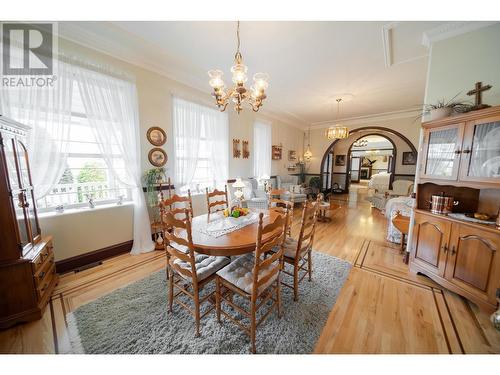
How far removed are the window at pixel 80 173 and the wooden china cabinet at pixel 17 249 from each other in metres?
0.45

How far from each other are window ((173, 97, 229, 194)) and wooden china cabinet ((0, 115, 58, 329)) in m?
1.76

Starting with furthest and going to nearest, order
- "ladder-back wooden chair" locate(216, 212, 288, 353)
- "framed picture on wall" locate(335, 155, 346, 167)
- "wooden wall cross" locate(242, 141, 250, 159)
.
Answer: "framed picture on wall" locate(335, 155, 346, 167) < "wooden wall cross" locate(242, 141, 250, 159) < "ladder-back wooden chair" locate(216, 212, 288, 353)

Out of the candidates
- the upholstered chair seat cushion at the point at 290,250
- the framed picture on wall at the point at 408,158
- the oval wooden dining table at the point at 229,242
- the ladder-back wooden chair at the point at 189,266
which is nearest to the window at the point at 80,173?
the ladder-back wooden chair at the point at 189,266

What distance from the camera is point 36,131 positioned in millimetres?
1900

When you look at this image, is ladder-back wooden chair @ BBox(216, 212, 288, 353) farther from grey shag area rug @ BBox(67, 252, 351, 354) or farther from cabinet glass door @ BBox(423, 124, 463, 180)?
cabinet glass door @ BBox(423, 124, 463, 180)

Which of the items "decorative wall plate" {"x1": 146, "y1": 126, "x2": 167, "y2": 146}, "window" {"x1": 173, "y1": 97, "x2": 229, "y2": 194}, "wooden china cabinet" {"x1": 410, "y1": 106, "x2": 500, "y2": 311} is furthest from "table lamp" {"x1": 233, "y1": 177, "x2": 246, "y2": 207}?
"wooden china cabinet" {"x1": 410, "y1": 106, "x2": 500, "y2": 311}

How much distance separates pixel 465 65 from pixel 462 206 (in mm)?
1566

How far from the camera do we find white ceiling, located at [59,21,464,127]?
6.54 ft

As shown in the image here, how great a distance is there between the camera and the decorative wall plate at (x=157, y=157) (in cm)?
282

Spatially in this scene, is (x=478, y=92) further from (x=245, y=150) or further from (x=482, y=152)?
(x=245, y=150)

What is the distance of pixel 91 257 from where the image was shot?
7.67ft
